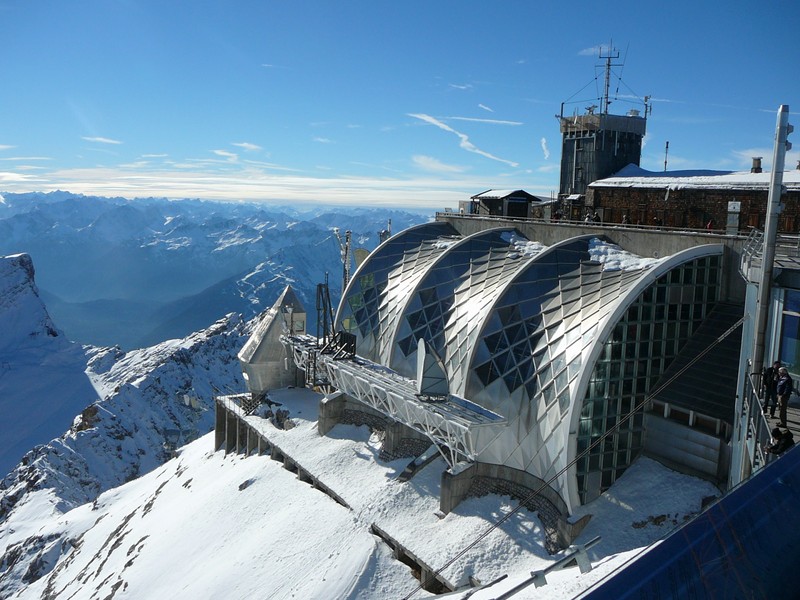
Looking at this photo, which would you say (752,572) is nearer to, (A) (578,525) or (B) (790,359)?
(B) (790,359)

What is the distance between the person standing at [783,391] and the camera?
44.2ft

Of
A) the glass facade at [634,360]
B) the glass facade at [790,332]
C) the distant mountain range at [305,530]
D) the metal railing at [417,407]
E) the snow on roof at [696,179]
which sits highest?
the snow on roof at [696,179]

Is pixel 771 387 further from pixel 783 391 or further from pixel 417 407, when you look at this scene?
pixel 417 407

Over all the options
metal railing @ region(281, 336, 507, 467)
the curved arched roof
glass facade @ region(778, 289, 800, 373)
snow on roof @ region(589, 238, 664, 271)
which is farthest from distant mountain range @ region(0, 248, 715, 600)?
snow on roof @ region(589, 238, 664, 271)

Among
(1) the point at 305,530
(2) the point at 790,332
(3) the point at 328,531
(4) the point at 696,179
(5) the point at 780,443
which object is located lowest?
(1) the point at 305,530

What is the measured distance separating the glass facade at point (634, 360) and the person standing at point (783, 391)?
42.2 ft

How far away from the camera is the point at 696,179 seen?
40.8m

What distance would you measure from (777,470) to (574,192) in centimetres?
5011

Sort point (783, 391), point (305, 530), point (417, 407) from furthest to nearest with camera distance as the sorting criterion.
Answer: point (417, 407), point (305, 530), point (783, 391)

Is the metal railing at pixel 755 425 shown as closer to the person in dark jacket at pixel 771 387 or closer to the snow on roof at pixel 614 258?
the person in dark jacket at pixel 771 387

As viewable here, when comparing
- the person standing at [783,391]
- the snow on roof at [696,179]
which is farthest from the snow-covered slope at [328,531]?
the snow on roof at [696,179]

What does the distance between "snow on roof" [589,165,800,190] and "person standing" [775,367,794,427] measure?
24105mm

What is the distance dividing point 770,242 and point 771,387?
12.4 feet

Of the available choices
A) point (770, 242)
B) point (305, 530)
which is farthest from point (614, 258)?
point (305, 530)
